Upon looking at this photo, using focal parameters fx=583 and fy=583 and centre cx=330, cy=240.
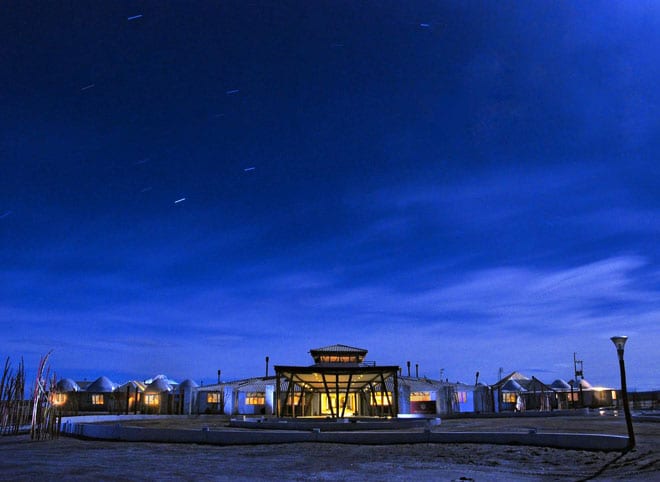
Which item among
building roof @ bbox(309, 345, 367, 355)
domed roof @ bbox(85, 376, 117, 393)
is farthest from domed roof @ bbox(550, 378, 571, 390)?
domed roof @ bbox(85, 376, 117, 393)

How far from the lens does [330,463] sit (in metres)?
17.3

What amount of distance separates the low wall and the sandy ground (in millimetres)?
703

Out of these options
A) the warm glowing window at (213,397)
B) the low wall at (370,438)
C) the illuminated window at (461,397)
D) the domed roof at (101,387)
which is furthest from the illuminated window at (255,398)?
the low wall at (370,438)

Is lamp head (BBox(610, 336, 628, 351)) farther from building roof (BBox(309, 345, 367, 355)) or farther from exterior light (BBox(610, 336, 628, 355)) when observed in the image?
building roof (BBox(309, 345, 367, 355))

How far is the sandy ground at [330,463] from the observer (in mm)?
14391

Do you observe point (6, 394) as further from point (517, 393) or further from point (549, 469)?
point (517, 393)

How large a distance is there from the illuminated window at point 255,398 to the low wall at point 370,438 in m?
34.0

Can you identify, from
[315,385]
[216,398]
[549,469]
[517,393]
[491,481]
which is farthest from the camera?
[517,393]

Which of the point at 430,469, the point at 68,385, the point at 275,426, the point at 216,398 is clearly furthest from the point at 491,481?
the point at 68,385

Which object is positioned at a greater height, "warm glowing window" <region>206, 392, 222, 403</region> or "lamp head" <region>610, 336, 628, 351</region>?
"lamp head" <region>610, 336, 628, 351</region>

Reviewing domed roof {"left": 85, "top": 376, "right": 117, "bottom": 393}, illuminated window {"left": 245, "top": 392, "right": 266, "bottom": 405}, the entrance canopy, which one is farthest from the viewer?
domed roof {"left": 85, "top": 376, "right": 117, "bottom": 393}

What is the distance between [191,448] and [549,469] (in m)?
13.2

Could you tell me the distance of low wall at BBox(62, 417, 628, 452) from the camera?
18922 mm

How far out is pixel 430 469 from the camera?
15750 millimetres
